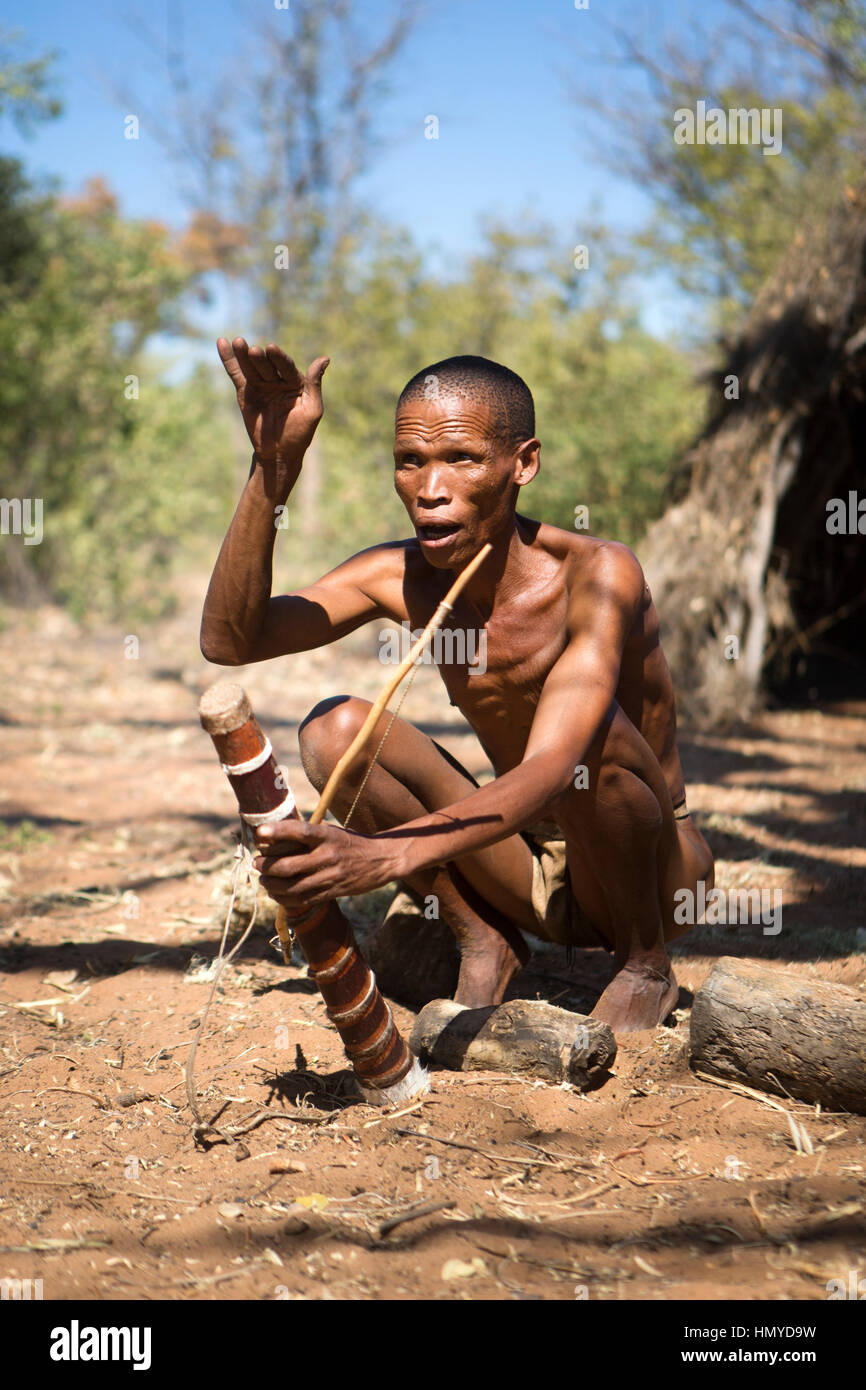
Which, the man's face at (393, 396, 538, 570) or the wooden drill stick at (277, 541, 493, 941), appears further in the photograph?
the man's face at (393, 396, 538, 570)

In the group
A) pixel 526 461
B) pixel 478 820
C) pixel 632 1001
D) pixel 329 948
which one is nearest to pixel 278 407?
pixel 526 461

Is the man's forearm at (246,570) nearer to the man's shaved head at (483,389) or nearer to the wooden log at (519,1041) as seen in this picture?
the man's shaved head at (483,389)

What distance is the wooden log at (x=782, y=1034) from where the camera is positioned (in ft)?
7.78

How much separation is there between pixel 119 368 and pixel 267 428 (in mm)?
10653

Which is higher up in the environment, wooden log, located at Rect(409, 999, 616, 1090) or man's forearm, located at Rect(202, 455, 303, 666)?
man's forearm, located at Rect(202, 455, 303, 666)

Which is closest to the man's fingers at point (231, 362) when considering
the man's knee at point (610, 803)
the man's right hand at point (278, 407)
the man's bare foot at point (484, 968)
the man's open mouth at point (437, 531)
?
the man's right hand at point (278, 407)

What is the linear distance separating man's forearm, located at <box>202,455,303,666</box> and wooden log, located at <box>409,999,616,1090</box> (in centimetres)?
101

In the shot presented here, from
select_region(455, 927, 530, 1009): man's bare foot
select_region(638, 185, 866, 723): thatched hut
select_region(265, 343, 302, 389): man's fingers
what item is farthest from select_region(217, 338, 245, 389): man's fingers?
select_region(638, 185, 866, 723): thatched hut

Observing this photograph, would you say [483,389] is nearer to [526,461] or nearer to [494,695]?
[526,461]

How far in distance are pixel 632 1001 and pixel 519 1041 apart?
388mm

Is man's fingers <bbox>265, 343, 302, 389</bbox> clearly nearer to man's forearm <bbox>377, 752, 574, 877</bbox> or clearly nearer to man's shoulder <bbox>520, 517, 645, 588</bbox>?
man's shoulder <bbox>520, 517, 645, 588</bbox>

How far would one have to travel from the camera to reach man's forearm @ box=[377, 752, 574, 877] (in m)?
2.04

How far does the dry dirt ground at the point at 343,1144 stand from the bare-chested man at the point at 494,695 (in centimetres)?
37
